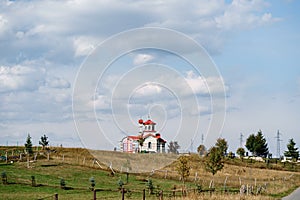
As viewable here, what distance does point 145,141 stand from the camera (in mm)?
90438

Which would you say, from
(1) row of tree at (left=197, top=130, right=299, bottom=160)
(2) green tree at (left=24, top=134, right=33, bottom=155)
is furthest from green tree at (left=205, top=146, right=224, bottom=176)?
(1) row of tree at (left=197, top=130, right=299, bottom=160)

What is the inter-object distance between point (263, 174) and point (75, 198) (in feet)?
163

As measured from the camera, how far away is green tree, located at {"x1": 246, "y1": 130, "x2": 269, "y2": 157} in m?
110

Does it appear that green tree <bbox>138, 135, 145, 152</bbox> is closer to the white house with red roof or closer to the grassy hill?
the white house with red roof

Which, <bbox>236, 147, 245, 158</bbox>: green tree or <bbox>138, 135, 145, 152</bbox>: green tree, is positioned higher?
<bbox>138, 135, 145, 152</bbox>: green tree

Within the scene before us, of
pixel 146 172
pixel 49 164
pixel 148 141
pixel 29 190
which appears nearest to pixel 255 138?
pixel 148 141

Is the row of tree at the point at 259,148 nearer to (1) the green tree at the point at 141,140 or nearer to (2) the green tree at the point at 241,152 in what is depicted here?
(2) the green tree at the point at 241,152

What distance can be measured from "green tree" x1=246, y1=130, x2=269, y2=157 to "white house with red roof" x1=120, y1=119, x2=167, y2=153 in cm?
2845

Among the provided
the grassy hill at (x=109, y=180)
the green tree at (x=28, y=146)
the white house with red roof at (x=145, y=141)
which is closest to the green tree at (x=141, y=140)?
the white house with red roof at (x=145, y=141)

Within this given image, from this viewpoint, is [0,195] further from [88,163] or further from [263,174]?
[263,174]

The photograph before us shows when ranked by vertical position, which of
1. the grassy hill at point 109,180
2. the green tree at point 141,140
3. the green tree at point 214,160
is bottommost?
the grassy hill at point 109,180

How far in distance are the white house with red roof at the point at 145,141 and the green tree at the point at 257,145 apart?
2845 cm

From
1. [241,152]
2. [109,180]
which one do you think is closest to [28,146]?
[109,180]

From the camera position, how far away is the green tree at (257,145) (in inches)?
4325
